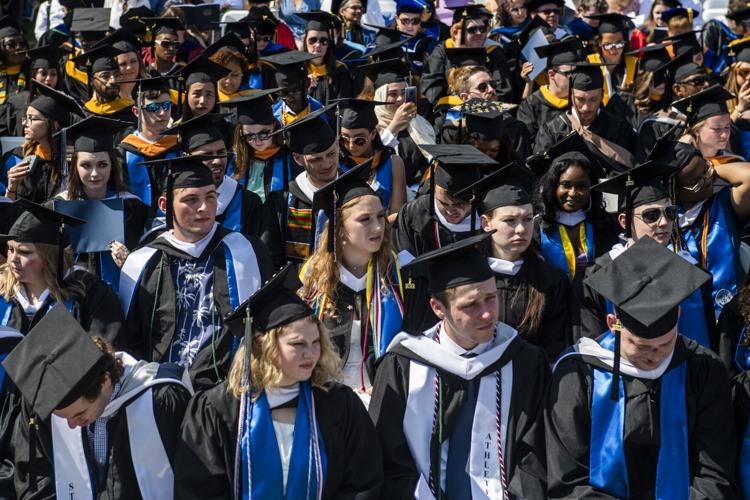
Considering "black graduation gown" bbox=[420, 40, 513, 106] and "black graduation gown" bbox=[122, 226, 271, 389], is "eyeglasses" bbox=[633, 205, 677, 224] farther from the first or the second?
"black graduation gown" bbox=[420, 40, 513, 106]

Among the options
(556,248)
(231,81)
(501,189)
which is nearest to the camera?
(501,189)

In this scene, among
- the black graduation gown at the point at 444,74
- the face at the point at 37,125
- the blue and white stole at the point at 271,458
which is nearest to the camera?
the blue and white stole at the point at 271,458

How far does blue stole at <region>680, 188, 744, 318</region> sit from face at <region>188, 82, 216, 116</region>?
3489 millimetres

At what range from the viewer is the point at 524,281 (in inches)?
205

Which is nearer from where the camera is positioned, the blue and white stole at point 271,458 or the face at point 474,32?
the blue and white stole at point 271,458

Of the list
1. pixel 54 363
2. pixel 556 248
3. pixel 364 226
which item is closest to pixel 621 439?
pixel 364 226

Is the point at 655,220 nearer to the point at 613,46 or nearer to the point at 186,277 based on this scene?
the point at 186,277

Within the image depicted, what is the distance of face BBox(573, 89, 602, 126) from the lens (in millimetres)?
7793

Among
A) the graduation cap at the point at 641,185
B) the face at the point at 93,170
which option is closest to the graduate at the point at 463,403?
the graduation cap at the point at 641,185

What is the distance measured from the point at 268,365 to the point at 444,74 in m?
5.68

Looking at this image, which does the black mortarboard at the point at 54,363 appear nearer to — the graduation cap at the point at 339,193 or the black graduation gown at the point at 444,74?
the graduation cap at the point at 339,193

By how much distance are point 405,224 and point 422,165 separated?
6.06 feet

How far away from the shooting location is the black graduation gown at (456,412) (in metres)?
4.30

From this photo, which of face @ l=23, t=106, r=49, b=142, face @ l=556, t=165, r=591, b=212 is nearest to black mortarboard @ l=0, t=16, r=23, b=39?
face @ l=23, t=106, r=49, b=142
